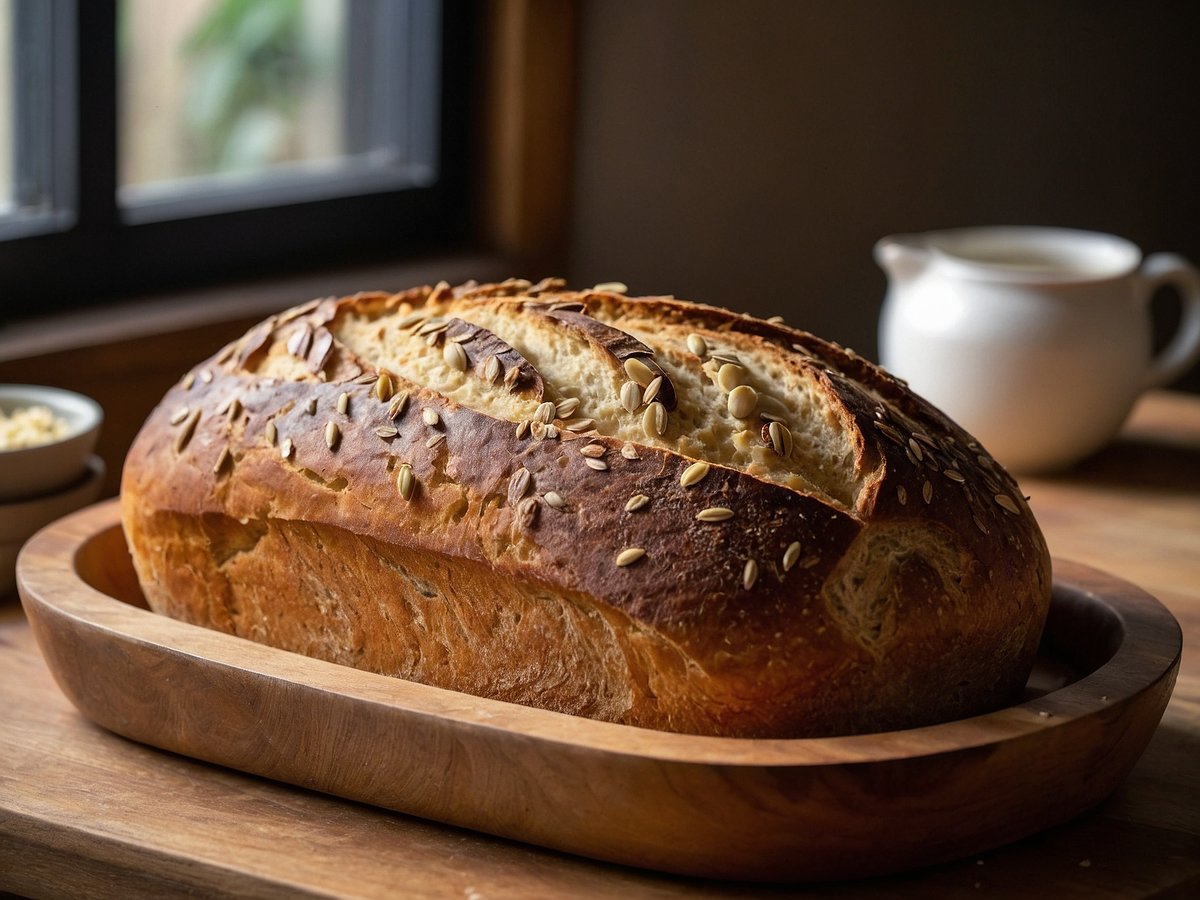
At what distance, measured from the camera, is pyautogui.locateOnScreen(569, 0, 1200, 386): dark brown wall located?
8.03 ft

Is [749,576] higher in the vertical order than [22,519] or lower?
higher

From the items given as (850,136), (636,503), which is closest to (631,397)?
(636,503)

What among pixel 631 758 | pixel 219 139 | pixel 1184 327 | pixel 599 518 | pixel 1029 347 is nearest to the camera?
pixel 631 758

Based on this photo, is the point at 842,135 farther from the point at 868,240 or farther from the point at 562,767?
the point at 562,767

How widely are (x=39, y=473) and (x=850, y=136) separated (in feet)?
5.43

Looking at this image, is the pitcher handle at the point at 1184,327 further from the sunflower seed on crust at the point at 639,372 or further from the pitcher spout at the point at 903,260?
the sunflower seed on crust at the point at 639,372

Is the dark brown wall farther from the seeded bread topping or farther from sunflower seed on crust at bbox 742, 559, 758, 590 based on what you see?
sunflower seed on crust at bbox 742, 559, 758, 590

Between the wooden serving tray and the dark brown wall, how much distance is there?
4.97 ft

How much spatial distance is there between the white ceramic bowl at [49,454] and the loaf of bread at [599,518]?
0.24 meters

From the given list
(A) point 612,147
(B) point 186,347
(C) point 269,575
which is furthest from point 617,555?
(A) point 612,147

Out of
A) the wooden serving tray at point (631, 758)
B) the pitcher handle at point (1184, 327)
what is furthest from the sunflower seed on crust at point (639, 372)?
the pitcher handle at point (1184, 327)

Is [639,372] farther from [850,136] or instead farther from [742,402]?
[850,136]

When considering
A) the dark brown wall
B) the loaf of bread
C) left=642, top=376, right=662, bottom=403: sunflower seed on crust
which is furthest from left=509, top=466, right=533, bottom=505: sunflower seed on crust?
the dark brown wall

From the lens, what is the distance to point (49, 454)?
147 cm
